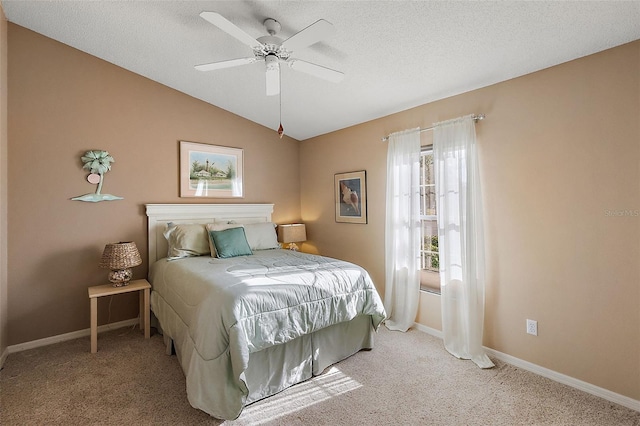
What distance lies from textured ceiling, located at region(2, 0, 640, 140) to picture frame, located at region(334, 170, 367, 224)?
805 millimetres

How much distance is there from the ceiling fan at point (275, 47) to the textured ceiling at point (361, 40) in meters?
0.25

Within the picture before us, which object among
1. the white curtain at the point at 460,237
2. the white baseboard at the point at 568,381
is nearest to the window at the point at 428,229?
the white curtain at the point at 460,237

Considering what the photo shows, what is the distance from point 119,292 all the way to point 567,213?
3.91 meters

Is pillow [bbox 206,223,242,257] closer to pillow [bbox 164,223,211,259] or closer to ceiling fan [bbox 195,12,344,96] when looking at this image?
pillow [bbox 164,223,211,259]

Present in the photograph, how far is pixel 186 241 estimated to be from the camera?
3.34 m

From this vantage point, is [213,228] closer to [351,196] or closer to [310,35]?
[351,196]

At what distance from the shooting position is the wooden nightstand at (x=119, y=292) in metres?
2.80

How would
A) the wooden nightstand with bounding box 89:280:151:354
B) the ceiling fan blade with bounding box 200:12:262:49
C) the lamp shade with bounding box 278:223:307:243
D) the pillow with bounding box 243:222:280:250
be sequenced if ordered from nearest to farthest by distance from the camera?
the ceiling fan blade with bounding box 200:12:262:49, the wooden nightstand with bounding box 89:280:151:354, the pillow with bounding box 243:222:280:250, the lamp shade with bounding box 278:223:307:243

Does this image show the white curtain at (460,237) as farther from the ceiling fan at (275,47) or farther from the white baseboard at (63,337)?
the white baseboard at (63,337)

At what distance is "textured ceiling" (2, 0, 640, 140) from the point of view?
196cm

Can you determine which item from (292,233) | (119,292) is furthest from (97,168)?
(292,233)

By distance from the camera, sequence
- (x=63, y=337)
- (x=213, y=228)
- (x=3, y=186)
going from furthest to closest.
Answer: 1. (x=213, y=228)
2. (x=63, y=337)
3. (x=3, y=186)

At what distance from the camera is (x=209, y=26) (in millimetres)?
2488

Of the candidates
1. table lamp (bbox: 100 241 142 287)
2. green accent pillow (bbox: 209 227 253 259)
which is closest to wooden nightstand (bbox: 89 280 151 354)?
table lamp (bbox: 100 241 142 287)
